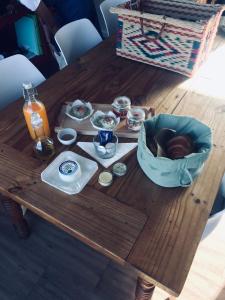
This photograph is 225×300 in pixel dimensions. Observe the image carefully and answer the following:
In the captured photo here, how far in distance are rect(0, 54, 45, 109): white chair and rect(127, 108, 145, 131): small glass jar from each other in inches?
21.9

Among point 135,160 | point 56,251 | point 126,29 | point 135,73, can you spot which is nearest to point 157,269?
point 135,160

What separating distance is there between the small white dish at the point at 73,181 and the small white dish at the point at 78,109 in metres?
0.17

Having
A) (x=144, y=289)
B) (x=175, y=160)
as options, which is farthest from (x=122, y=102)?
(x=144, y=289)

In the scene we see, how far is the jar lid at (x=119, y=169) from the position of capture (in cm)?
81

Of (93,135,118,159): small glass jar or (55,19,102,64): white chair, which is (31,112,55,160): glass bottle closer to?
(93,135,118,159): small glass jar

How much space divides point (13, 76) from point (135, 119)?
24.3 inches

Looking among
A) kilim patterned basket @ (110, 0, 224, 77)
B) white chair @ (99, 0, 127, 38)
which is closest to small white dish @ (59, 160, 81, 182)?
kilim patterned basket @ (110, 0, 224, 77)

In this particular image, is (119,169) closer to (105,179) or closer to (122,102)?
(105,179)

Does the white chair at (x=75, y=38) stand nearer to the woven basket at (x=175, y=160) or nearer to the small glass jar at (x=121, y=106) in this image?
the small glass jar at (x=121, y=106)

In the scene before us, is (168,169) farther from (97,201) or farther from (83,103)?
(83,103)

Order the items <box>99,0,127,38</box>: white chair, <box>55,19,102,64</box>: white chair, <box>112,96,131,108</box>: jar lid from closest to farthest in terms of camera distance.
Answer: <box>112,96,131,108</box>: jar lid, <box>55,19,102,64</box>: white chair, <box>99,0,127,38</box>: white chair

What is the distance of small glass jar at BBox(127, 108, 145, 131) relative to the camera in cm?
94

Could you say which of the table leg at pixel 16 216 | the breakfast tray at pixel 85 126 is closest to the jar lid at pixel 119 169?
the breakfast tray at pixel 85 126

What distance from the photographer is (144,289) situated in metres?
0.74
